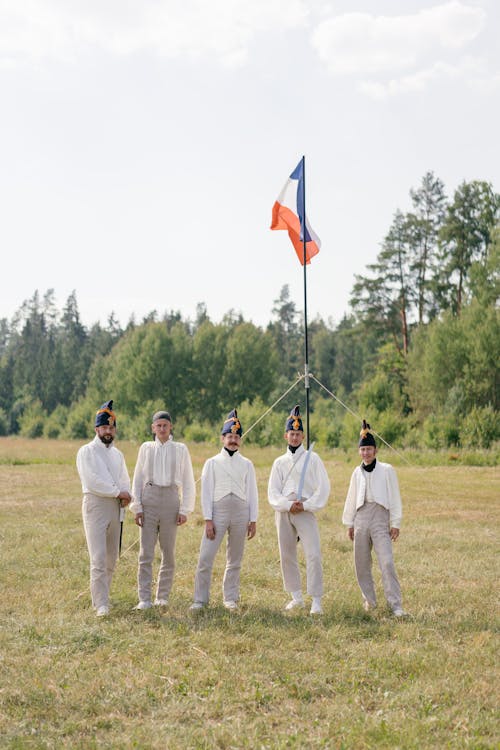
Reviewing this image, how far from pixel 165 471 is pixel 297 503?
1.57 meters

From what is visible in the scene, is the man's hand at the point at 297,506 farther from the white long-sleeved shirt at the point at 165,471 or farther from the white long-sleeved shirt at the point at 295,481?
the white long-sleeved shirt at the point at 165,471

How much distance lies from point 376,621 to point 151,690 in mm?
2948

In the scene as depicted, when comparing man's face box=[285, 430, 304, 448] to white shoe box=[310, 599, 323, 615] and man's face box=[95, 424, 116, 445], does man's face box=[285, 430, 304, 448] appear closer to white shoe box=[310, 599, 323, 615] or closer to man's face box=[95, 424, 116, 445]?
white shoe box=[310, 599, 323, 615]

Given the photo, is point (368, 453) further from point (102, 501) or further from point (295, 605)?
point (102, 501)

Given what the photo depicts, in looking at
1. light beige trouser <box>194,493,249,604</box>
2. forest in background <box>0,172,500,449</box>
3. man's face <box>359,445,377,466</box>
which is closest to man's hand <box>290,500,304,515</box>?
light beige trouser <box>194,493,249,604</box>

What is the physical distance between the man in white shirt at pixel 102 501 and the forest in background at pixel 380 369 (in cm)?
2734

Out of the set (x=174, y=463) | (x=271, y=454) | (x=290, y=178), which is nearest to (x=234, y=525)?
(x=174, y=463)

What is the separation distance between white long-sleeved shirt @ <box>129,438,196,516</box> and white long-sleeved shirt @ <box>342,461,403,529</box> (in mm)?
1852

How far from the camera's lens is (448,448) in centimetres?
3603

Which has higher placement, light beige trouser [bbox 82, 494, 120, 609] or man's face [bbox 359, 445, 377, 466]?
man's face [bbox 359, 445, 377, 466]

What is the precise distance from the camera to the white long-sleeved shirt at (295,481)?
8.27 m

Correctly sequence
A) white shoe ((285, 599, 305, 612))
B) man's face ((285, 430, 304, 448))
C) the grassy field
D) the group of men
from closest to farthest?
the grassy field
the group of men
white shoe ((285, 599, 305, 612))
man's face ((285, 430, 304, 448))

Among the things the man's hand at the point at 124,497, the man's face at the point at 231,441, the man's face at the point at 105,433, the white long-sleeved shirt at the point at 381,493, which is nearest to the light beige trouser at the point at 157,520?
the man's hand at the point at 124,497

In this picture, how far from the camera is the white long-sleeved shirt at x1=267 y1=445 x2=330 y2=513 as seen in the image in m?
8.27
